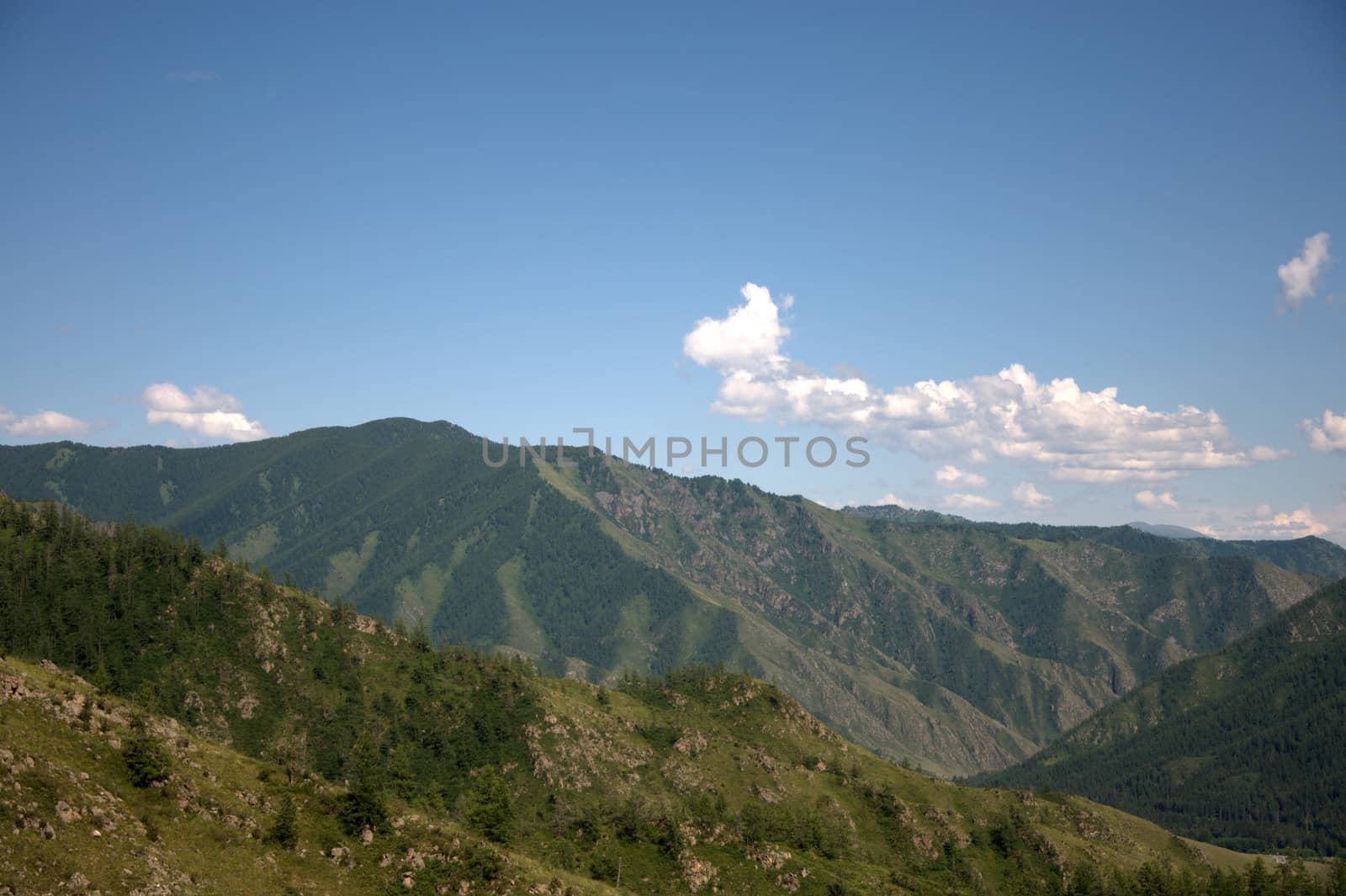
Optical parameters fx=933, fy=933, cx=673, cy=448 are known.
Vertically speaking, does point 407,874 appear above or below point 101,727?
below

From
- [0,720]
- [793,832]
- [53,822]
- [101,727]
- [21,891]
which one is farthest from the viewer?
[793,832]

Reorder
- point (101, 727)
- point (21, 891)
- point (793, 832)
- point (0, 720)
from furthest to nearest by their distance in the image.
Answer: point (793, 832) → point (101, 727) → point (0, 720) → point (21, 891)

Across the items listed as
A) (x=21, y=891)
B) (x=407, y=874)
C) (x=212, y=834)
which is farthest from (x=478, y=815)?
(x=21, y=891)

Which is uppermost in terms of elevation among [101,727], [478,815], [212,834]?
[101,727]

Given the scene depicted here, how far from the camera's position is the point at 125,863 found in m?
83.0

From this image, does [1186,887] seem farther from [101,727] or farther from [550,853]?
[101,727]

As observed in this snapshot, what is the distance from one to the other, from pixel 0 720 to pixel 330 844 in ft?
116

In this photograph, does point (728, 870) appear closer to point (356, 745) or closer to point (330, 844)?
point (330, 844)

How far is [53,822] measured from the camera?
82.2 meters

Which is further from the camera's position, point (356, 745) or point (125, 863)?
point (356, 745)

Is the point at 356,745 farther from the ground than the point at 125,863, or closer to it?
closer to it

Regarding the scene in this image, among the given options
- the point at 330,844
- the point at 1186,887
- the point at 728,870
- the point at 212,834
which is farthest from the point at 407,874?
the point at 1186,887

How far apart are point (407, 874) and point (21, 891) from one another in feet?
135

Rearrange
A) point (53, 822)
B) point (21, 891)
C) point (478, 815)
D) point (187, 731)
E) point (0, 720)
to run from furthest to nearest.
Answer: point (478, 815) → point (187, 731) → point (0, 720) → point (53, 822) → point (21, 891)
